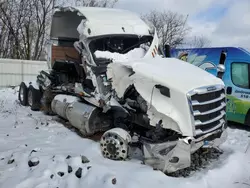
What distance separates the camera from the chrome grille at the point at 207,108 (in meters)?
4.82

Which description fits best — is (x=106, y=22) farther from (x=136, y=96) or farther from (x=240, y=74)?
(x=240, y=74)

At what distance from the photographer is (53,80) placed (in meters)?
9.30

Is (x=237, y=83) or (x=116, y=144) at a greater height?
(x=237, y=83)

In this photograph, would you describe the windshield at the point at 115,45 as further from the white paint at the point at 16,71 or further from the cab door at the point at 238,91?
the white paint at the point at 16,71

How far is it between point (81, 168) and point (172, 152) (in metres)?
1.44

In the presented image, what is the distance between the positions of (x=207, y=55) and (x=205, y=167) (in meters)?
5.81

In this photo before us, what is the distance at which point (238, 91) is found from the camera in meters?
9.23

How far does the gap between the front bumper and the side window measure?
4.67 m

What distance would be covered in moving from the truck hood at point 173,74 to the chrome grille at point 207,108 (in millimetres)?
120

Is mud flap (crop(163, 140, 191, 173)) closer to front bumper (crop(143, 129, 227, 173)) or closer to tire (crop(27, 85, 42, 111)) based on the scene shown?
front bumper (crop(143, 129, 227, 173))

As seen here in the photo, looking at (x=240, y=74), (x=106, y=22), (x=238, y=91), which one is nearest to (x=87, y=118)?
(x=106, y=22)

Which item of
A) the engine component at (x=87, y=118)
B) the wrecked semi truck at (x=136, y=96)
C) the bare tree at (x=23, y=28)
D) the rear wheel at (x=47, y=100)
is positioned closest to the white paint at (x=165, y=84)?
the wrecked semi truck at (x=136, y=96)

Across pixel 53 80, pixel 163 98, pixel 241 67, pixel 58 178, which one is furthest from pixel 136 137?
pixel 241 67

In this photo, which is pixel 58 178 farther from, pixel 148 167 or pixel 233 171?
pixel 233 171
